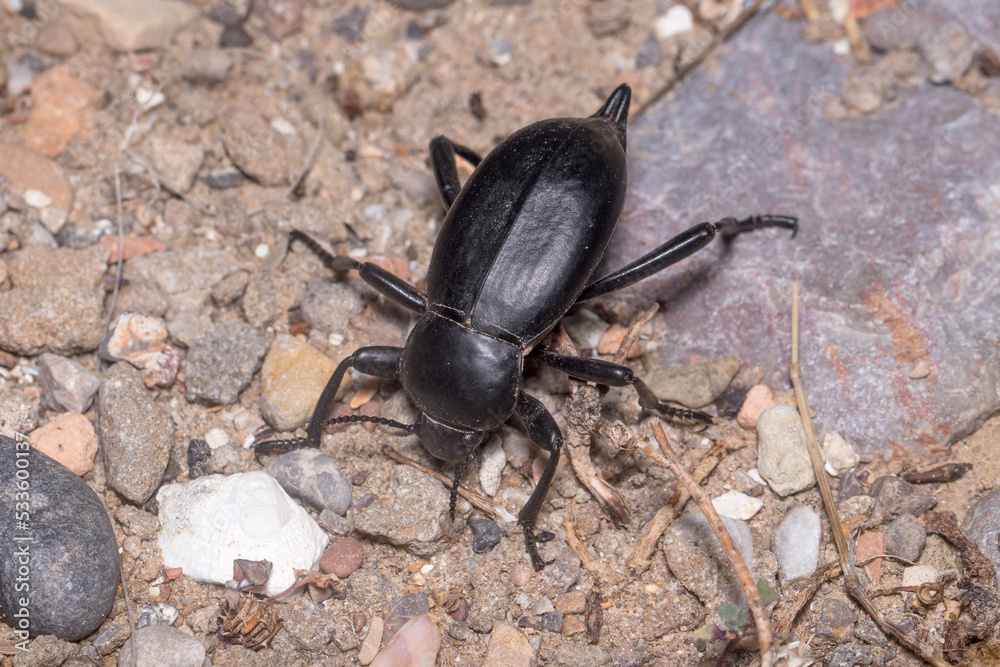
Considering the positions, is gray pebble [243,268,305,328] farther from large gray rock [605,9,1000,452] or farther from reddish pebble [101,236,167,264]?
large gray rock [605,9,1000,452]

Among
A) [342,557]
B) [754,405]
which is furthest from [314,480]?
[754,405]

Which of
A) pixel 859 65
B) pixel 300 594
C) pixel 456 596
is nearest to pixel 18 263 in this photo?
pixel 300 594

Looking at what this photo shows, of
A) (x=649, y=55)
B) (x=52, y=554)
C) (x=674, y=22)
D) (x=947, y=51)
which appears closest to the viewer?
(x=52, y=554)

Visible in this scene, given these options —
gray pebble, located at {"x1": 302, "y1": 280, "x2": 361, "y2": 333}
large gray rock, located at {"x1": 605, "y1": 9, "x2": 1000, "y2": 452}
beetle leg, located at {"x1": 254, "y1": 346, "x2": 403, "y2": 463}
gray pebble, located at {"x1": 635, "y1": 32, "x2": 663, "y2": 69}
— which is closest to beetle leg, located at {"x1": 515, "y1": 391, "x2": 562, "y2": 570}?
beetle leg, located at {"x1": 254, "y1": 346, "x2": 403, "y2": 463}

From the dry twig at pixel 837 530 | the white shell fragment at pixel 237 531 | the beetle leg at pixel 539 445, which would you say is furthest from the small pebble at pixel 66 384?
the dry twig at pixel 837 530

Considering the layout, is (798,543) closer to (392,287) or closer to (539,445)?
(539,445)

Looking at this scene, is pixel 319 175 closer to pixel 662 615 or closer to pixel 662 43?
pixel 662 43
